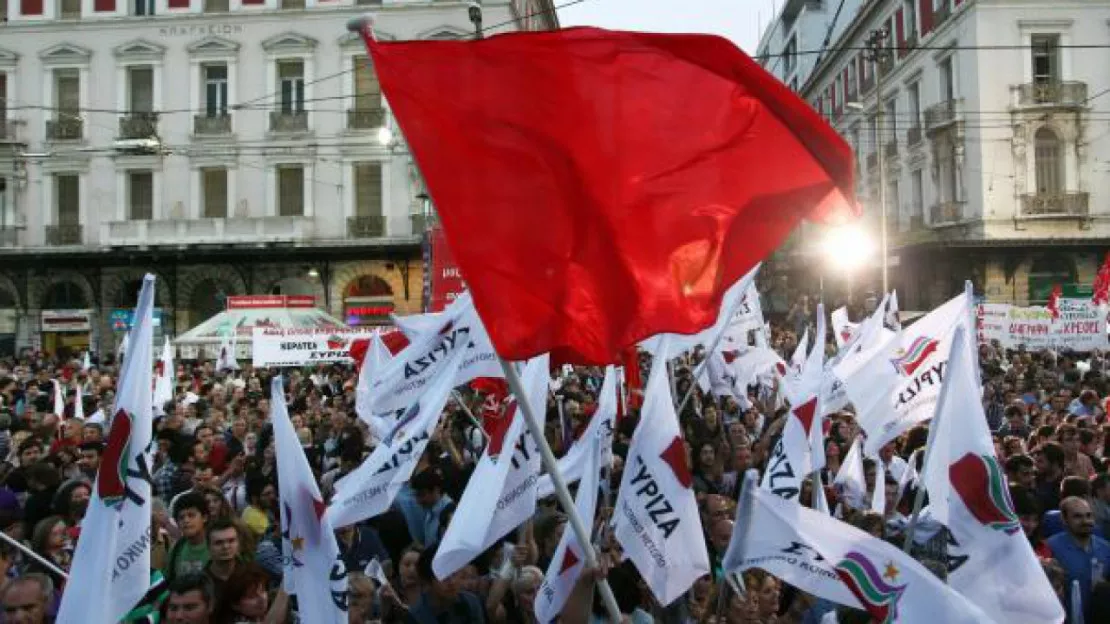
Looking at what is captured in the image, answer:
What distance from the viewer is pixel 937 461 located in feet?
16.5

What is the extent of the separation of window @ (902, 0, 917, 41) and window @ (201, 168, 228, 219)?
88.5 feet

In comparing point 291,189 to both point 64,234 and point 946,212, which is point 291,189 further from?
point 946,212

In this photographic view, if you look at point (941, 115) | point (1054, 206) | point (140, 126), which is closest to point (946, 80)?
point (941, 115)

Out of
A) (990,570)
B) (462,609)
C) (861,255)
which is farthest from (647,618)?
(861,255)

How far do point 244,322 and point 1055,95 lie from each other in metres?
26.9

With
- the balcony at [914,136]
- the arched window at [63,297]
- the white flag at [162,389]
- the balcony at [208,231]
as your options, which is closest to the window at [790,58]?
the balcony at [914,136]

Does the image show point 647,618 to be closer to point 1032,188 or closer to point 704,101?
point 704,101

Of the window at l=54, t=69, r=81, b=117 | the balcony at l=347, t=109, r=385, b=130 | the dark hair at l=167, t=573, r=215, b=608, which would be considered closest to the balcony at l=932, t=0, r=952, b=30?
the balcony at l=347, t=109, r=385, b=130

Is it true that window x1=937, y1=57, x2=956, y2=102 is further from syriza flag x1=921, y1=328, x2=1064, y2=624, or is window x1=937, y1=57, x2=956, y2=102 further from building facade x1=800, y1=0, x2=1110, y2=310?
syriza flag x1=921, y1=328, x2=1064, y2=624

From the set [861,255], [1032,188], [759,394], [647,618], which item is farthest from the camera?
[861,255]

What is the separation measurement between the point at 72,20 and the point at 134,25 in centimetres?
222

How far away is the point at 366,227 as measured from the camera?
3347 cm

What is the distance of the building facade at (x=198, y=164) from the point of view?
33.5 meters

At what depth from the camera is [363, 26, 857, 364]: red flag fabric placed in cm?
380
